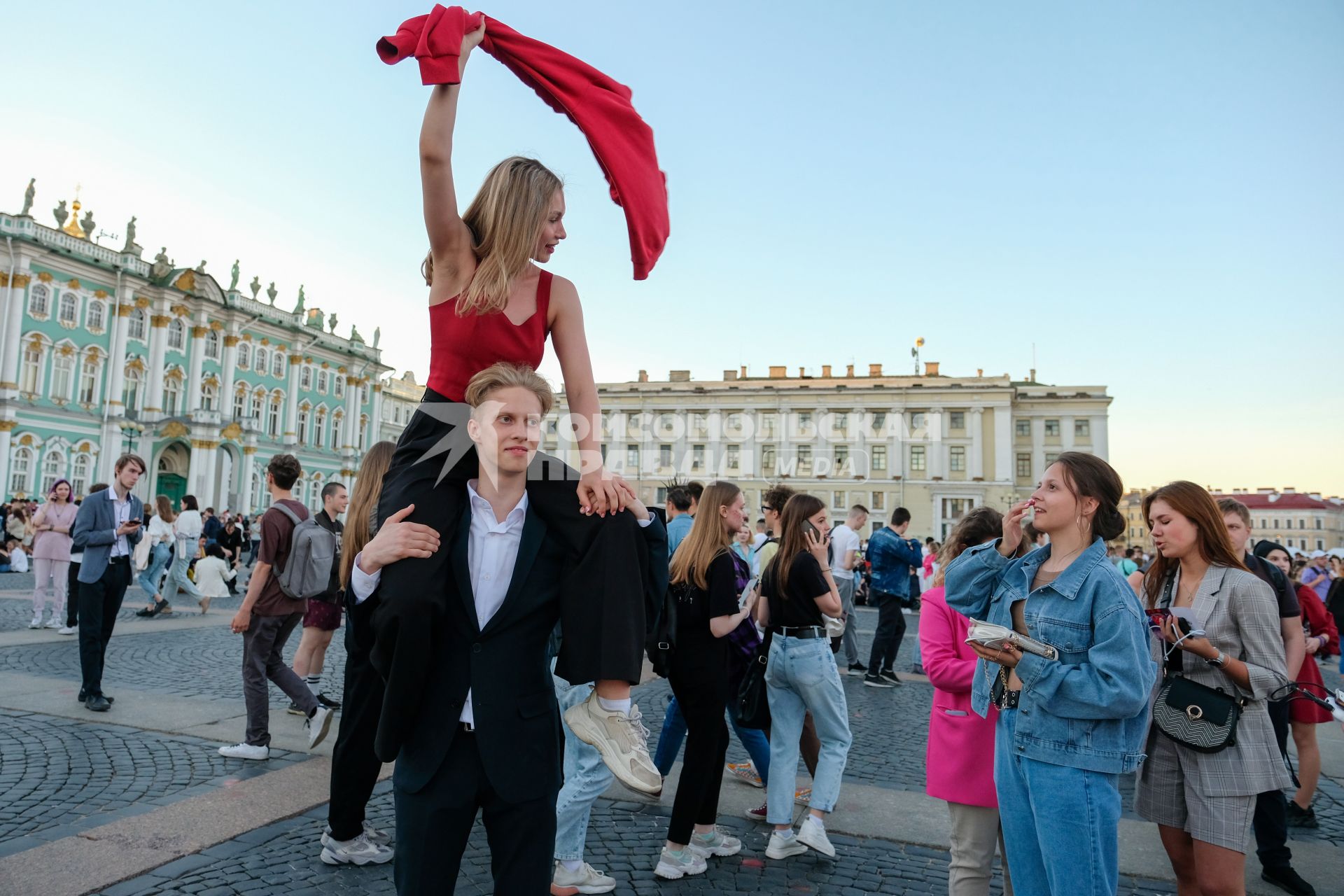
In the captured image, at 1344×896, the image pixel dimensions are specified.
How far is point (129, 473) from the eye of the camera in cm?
725

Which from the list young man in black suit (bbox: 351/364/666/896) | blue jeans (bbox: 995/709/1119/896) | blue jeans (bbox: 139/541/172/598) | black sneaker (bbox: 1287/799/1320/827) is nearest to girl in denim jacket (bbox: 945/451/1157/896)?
blue jeans (bbox: 995/709/1119/896)

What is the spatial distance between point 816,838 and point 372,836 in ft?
7.02

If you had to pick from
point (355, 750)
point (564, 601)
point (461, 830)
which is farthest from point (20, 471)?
point (564, 601)

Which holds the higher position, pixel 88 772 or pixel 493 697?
Answer: pixel 493 697

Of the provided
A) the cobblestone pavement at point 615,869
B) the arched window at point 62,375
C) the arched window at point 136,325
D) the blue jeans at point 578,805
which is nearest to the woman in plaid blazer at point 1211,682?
the cobblestone pavement at point 615,869

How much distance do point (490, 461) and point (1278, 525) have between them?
164381mm

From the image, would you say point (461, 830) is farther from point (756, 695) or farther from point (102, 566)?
point (102, 566)

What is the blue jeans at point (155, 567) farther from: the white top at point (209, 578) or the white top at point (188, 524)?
the white top at point (209, 578)

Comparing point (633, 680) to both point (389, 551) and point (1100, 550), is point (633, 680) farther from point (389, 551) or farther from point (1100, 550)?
point (1100, 550)

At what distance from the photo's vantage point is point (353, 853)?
3.70m

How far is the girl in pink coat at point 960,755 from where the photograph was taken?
3133 mm

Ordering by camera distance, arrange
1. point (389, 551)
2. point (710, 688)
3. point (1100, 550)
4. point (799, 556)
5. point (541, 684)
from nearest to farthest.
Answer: point (389, 551)
point (541, 684)
point (1100, 550)
point (710, 688)
point (799, 556)

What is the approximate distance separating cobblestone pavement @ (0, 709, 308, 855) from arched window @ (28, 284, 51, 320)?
41.6 m

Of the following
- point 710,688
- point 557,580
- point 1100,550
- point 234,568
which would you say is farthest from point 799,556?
point 234,568
